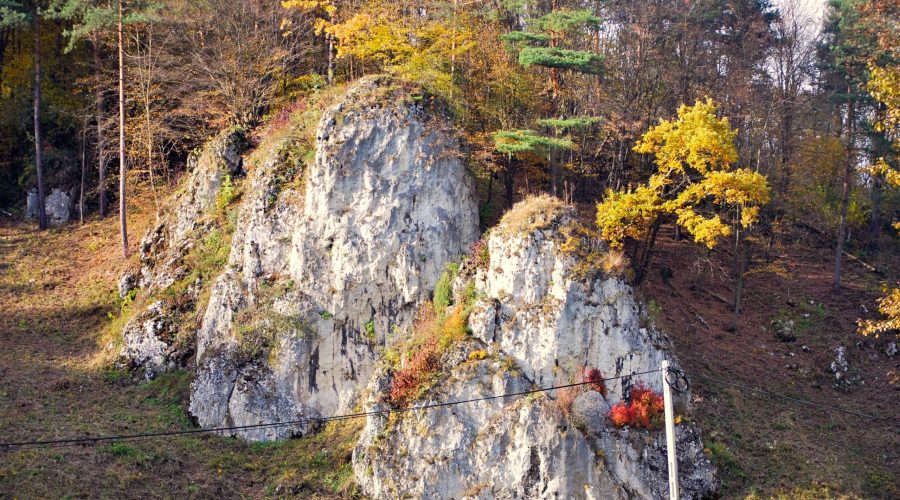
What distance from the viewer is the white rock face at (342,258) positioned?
2194cm

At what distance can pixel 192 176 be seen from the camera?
90.1ft

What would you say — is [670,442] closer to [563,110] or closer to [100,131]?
[563,110]

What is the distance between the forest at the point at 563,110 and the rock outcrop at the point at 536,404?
155 centimetres

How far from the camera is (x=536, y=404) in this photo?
19578mm

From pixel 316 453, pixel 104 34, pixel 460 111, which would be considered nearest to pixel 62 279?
pixel 104 34

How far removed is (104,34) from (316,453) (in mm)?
17902

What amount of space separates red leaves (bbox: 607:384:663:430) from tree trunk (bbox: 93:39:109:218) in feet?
69.0

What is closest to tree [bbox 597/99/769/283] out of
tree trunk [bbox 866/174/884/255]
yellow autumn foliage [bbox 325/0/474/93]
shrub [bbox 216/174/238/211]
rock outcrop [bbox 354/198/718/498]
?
rock outcrop [bbox 354/198/718/498]

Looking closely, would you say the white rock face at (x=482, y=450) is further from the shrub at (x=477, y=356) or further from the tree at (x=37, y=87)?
the tree at (x=37, y=87)

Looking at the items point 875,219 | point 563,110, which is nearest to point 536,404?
point 563,110

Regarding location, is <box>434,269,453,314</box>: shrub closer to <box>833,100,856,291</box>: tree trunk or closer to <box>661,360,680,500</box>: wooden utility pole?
<box>661,360,680,500</box>: wooden utility pole

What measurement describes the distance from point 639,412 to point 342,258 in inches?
359

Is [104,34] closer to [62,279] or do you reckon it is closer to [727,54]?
[62,279]

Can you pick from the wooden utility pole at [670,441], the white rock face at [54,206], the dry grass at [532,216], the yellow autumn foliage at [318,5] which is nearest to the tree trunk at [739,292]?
the dry grass at [532,216]
